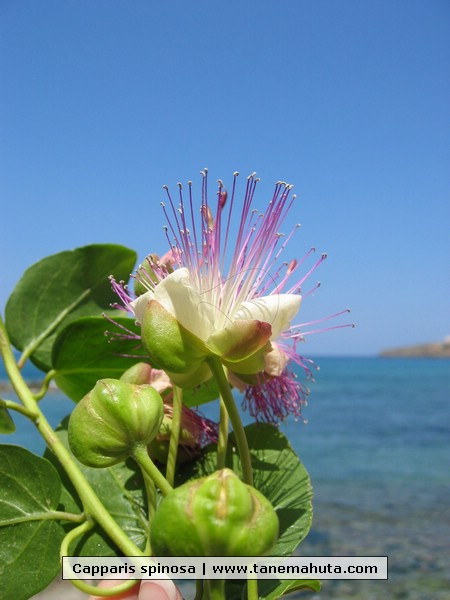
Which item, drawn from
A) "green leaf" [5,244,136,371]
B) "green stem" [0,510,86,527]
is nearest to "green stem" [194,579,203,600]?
"green stem" [0,510,86,527]

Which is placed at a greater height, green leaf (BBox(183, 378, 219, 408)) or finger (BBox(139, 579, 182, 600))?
green leaf (BBox(183, 378, 219, 408))

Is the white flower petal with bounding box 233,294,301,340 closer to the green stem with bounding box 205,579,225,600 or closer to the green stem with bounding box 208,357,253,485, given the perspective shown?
the green stem with bounding box 208,357,253,485

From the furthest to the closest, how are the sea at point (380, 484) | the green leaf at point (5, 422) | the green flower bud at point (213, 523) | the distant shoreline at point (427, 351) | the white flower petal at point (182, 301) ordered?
1. the distant shoreline at point (427, 351)
2. the sea at point (380, 484)
3. the green leaf at point (5, 422)
4. the white flower petal at point (182, 301)
5. the green flower bud at point (213, 523)

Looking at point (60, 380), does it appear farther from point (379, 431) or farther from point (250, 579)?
point (379, 431)

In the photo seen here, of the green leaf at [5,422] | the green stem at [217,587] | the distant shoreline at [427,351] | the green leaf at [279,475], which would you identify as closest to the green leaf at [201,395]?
the green leaf at [279,475]

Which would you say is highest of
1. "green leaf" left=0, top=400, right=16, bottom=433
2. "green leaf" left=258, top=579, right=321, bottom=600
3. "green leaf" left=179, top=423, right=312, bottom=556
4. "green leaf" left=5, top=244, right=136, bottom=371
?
"green leaf" left=5, top=244, right=136, bottom=371

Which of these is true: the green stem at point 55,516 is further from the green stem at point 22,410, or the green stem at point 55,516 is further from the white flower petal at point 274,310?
the white flower petal at point 274,310

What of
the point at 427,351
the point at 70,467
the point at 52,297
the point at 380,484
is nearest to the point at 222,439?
the point at 70,467
